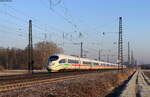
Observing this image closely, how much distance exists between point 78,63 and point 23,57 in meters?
57.5

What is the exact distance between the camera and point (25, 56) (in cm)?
11488

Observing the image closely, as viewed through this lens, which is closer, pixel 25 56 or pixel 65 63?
pixel 65 63

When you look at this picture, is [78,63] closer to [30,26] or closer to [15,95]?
[30,26]

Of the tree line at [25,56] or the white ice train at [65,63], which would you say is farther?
the tree line at [25,56]

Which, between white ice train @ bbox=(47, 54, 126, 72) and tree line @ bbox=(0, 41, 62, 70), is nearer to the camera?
white ice train @ bbox=(47, 54, 126, 72)

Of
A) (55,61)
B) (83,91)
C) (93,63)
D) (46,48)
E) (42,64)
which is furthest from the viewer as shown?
(46,48)

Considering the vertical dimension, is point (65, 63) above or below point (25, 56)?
below

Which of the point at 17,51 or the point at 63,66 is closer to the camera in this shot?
the point at 63,66

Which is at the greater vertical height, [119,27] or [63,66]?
[119,27]

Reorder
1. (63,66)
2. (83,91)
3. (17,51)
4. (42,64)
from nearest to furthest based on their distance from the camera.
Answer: (83,91)
(63,66)
(42,64)
(17,51)

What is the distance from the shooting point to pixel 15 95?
12.5m

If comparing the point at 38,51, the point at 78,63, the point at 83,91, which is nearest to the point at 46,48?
the point at 38,51

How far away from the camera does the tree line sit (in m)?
103

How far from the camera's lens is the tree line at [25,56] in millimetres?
103188
